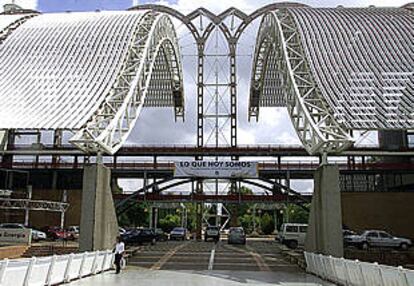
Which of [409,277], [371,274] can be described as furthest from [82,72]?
[409,277]

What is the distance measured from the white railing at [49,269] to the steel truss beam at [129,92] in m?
6.63

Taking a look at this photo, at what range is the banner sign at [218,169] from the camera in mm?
47375

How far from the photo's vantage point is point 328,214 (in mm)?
22844

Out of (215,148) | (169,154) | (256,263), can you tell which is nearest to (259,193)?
(215,148)

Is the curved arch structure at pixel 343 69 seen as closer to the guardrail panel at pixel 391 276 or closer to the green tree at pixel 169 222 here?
the guardrail panel at pixel 391 276

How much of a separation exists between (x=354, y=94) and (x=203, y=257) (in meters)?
13.4

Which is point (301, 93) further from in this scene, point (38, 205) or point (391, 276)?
point (38, 205)

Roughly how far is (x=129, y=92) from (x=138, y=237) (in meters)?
14.9

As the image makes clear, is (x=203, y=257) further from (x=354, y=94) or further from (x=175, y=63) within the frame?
(x=175, y=63)

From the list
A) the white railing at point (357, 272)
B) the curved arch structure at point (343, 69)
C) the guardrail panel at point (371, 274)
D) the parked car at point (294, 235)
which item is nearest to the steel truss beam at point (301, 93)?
the curved arch structure at point (343, 69)

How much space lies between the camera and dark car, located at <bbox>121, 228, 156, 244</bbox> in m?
40.2

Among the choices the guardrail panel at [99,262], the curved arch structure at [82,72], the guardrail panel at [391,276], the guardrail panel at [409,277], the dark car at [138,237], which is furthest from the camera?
the dark car at [138,237]

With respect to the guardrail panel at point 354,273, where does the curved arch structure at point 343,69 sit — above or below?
above

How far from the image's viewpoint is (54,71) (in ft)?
115
